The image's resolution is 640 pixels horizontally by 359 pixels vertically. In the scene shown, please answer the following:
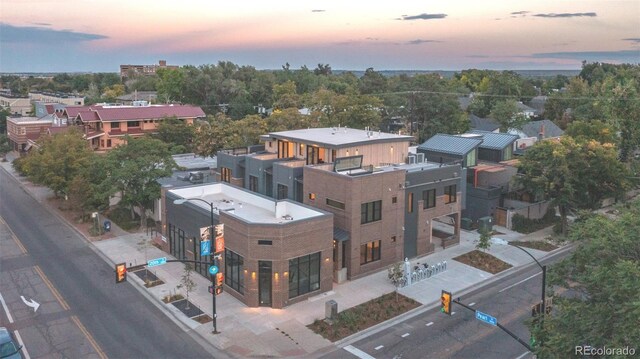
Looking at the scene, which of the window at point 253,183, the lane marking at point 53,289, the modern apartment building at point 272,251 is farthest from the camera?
the window at point 253,183

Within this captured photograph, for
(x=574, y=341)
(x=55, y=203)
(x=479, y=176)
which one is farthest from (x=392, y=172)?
(x=55, y=203)

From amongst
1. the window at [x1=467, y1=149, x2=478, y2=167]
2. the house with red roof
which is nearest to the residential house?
the window at [x1=467, y1=149, x2=478, y2=167]

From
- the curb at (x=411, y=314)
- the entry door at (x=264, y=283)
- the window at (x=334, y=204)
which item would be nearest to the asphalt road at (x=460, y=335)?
the curb at (x=411, y=314)

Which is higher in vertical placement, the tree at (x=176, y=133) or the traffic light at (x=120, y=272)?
the tree at (x=176, y=133)

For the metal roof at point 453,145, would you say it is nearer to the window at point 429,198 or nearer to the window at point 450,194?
the window at point 450,194

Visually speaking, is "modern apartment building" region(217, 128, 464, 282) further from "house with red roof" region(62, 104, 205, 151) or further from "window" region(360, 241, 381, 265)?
"house with red roof" region(62, 104, 205, 151)

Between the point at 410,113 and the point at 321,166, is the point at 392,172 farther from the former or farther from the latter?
the point at 410,113

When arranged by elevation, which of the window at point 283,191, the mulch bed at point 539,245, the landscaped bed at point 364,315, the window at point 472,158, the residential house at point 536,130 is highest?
the residential house at point 536,130

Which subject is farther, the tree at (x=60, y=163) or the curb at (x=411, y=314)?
the tree at (x=60, y=163)
